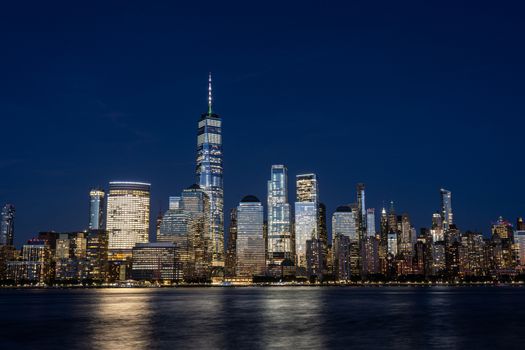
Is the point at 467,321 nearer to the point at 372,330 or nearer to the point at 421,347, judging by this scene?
the point at 372,330

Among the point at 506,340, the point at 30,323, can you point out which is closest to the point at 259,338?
the point at 506,340

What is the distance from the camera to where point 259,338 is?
2670 inches

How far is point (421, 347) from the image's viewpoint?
6084 centimetres

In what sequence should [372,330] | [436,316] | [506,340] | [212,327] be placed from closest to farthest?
1. [506,340]
2. [372,330]
3. [212,327]
4. [436,316]

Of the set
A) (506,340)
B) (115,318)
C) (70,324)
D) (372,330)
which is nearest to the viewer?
(506,340)

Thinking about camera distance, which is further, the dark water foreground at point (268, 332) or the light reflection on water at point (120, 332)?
the dark water foreground at point (268, 332)

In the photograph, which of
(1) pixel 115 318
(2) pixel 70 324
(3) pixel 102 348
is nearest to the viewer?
(3) pixel 102 348

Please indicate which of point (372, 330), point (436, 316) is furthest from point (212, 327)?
point (436, 316)

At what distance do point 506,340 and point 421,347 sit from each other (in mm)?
11999

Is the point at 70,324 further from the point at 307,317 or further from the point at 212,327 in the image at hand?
the point at 307,317

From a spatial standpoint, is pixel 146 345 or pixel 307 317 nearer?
pixel 146 345

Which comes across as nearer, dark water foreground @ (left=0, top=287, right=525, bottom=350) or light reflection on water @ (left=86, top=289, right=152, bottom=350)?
light reflection on water @ (left=86, top=289, right=152, bottom=350)

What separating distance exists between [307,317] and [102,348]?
1789 inches

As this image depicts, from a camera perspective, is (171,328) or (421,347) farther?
(171,328)
